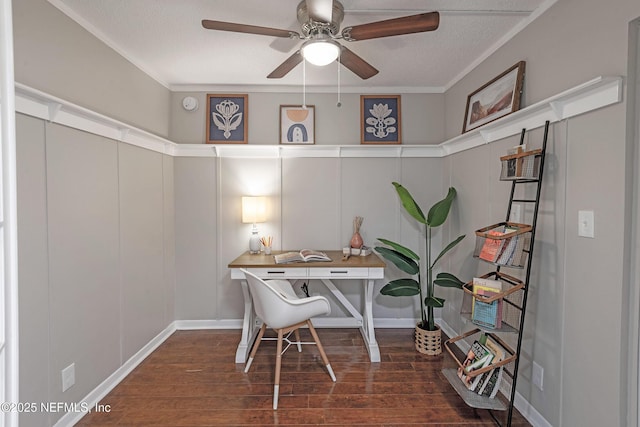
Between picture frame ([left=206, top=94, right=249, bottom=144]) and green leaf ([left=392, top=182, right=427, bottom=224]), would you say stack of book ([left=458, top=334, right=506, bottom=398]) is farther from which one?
picture frame ([left=206, top=94, right=249, bottom=144])

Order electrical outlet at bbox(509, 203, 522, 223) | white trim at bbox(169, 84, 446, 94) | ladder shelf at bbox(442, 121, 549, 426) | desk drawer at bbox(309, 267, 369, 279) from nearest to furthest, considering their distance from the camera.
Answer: ladder shelf at bbox(442, 121, 549, 426) → electrical outlet at bbox(509, 203, 522, 223) → desk drawer at bbox(309, 267, 369, 279) → white trim at bbox(169, 84, 446, 94)

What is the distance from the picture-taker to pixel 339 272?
2.62 meters

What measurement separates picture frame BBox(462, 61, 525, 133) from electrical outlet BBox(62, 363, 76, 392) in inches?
131

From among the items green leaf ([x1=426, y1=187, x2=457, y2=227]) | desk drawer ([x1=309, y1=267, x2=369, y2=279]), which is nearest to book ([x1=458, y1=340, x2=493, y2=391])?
desk drawer ([x1=309, y1=267, x2=369, y2=279])

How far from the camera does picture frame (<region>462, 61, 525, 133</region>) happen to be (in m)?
2.04

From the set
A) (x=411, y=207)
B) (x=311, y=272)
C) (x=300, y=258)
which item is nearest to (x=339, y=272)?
(x=311, y=272)

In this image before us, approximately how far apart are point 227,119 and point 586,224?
3.08 metres

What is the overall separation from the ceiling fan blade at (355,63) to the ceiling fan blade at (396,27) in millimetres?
168

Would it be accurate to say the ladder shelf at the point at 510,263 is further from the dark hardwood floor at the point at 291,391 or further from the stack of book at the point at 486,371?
the dark hardwood floor at the point at 291,391

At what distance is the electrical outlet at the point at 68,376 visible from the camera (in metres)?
1.82

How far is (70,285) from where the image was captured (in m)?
1.86

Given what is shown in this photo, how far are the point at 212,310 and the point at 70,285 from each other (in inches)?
61.7

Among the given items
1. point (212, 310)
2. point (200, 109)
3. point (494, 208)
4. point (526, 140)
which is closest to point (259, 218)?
point (212, 310)

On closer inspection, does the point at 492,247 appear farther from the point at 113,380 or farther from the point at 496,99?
the point at 113,380
